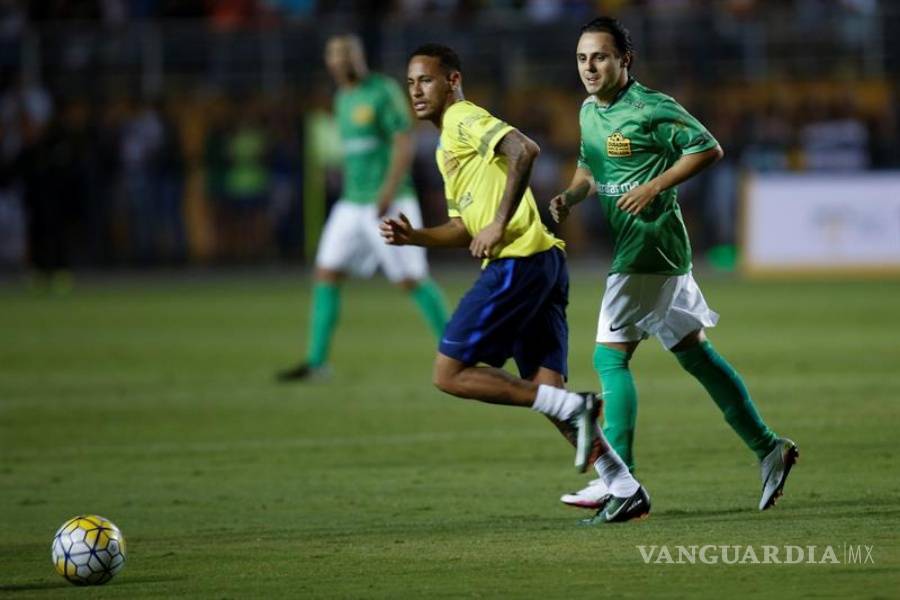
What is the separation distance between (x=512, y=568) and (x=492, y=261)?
5.20 feet

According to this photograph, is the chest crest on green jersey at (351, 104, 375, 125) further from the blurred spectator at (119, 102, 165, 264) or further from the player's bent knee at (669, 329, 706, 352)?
the blurred spectator at (119, 102, 165, 264)

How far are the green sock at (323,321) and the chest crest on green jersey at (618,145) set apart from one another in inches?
249

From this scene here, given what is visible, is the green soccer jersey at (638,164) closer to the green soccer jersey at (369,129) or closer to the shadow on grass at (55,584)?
the shadow on grass at (55,584)

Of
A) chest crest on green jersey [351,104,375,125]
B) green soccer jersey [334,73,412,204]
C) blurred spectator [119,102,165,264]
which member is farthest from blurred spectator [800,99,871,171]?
chest crest on green jersey [351,104,375,125]

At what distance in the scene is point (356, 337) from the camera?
1780 cm

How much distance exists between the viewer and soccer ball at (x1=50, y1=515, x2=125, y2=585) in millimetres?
6484

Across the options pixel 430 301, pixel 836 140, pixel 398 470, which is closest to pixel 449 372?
pixel 398 470

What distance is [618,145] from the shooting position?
7.87m

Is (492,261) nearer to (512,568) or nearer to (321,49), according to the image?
(512,568)

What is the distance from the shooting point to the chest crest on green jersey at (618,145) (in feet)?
25.8

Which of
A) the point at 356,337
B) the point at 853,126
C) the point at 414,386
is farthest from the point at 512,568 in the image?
the point at 853,126

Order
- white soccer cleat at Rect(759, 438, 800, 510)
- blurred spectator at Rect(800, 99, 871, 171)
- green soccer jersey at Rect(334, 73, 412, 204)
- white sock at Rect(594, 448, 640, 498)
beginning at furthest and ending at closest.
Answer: blurred spectator at Rect(800, 99, 871, 171), green soccer jersey at Rect(334, 73, 412, 204), white soccer cleat at Rect(759, 438, 800, 510), white sock at Rect(594, 448, 640, 498)

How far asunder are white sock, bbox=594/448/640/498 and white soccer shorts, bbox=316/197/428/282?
6.67 m

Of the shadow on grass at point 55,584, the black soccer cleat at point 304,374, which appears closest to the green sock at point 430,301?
the black soccer cleat at point 304,374
